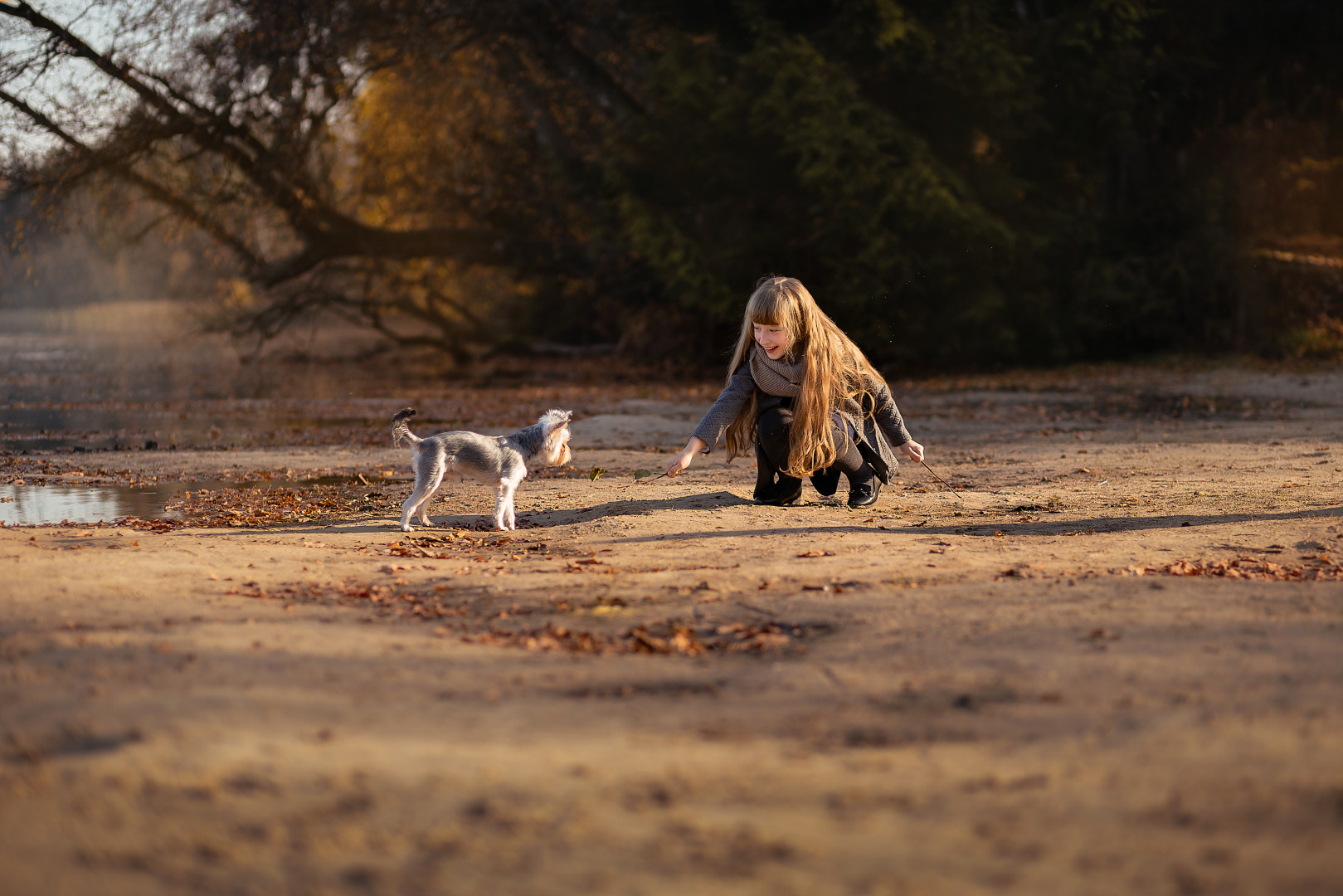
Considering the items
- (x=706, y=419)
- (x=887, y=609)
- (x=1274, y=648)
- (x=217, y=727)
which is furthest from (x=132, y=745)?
(x=706, y=419)

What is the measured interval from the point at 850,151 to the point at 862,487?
1376cm

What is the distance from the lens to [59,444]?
14.3 m

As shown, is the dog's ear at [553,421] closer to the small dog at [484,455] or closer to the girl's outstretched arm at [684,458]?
the small dog at [484,455]

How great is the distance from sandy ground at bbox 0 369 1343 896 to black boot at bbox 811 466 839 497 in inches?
38.6

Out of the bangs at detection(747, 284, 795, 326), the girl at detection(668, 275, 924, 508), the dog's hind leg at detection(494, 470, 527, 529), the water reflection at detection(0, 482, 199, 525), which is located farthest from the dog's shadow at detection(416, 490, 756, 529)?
the water reflection at detection(0, 482, 199, 525)

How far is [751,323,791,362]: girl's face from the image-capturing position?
786cm

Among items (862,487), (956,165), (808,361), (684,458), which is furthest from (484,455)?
(956,165)

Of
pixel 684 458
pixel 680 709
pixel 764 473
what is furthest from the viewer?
pixel 764 473

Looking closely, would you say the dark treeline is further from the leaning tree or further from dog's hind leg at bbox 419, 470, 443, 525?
A: dog's hind leg at bbox 419, 470, 443, 525

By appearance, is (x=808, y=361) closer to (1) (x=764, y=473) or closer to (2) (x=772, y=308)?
(2) (x=772, y=308)

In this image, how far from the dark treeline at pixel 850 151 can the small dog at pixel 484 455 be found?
14.4 m

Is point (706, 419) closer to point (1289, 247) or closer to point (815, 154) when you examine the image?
point (815, 154)

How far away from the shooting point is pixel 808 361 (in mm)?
7938

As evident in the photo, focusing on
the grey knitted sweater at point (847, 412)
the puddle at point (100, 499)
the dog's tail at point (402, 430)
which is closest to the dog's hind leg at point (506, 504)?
the dog's tail at point (402, 430)
